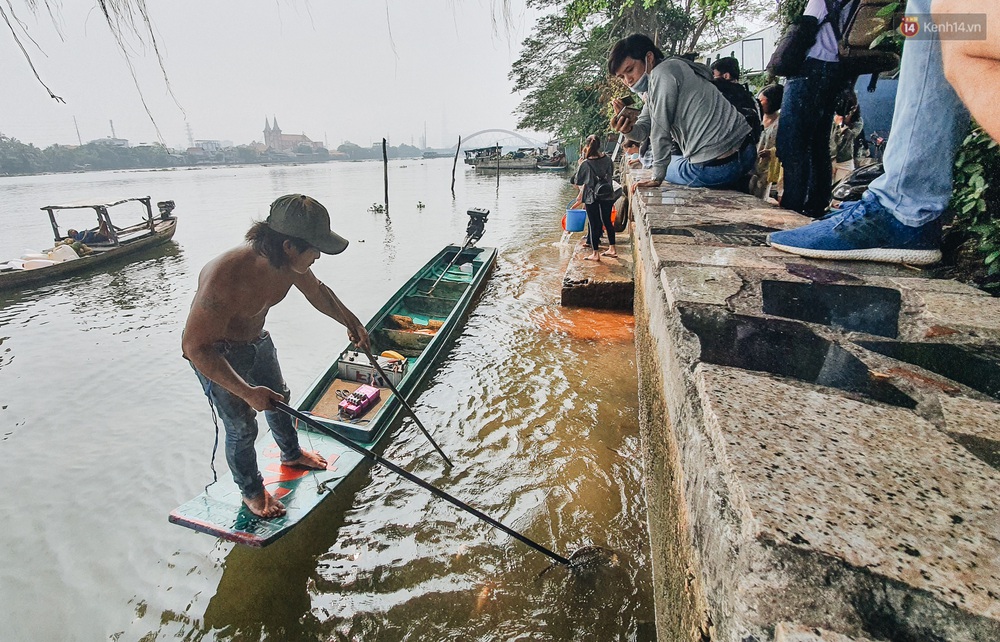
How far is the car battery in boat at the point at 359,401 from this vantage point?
462 centimetres

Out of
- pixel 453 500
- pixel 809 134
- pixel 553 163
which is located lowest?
pixel 453 500

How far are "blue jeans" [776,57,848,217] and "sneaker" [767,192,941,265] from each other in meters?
1.40

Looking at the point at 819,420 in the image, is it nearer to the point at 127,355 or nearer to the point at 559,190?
the point at 127,355

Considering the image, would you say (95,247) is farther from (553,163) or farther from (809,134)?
(553,163)

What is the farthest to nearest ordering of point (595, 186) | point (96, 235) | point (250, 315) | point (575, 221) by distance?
point (96, 235)
point (575, 221)
point (595, 186)
point (250, 315)

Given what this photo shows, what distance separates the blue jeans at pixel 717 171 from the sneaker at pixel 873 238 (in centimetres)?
273

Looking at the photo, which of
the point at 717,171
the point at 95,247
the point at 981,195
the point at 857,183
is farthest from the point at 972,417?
the point at 95,247

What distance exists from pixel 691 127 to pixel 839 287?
3313 mm

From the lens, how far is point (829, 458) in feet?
3.43

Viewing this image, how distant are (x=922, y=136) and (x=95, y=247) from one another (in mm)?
20755

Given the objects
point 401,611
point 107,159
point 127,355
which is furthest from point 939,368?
point 107,159

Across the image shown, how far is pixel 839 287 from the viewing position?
2055 millimetres

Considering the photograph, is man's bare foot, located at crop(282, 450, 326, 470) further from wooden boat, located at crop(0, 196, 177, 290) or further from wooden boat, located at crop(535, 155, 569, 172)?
wooden boat, located at crop(535, 155, 569, 172)

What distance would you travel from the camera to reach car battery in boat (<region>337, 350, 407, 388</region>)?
5.21m
